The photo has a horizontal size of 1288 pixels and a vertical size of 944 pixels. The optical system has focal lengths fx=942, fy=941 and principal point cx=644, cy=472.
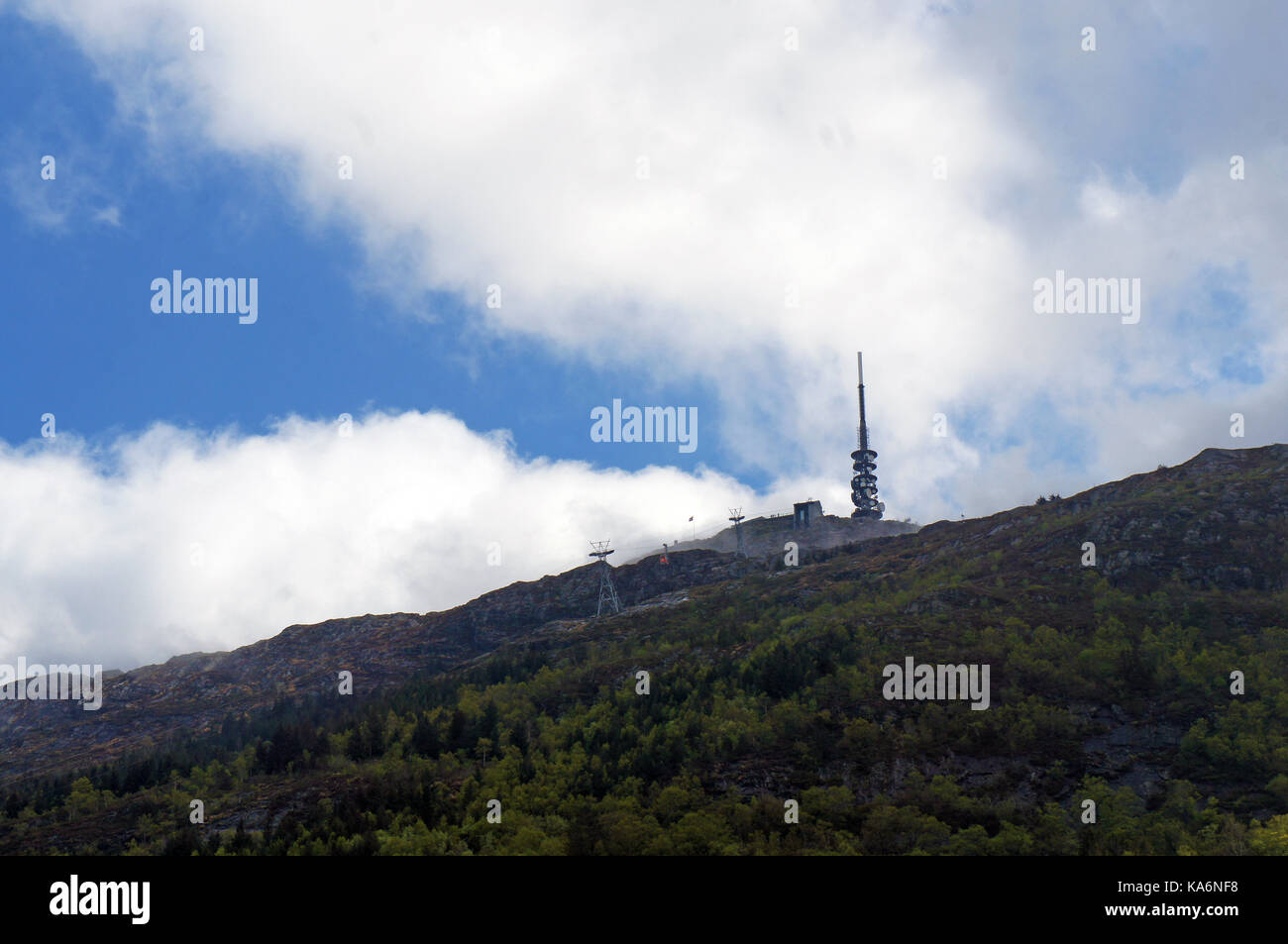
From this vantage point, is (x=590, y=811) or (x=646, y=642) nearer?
(x=590, y=811)

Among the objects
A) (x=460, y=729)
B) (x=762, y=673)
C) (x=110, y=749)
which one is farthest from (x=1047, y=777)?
(x=110, y=749)

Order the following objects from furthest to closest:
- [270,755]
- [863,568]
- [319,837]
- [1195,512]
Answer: [863,568], [1195,512], [270,755], [319,837]

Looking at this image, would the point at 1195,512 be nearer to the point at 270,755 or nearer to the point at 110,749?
the point at 270,755

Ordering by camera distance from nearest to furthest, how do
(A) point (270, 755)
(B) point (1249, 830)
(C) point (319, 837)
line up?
(B) point (1249, 830), (C) point (319, 837), (A) point (270, 755)

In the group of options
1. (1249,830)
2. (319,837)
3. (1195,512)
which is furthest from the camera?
(1195,512)
